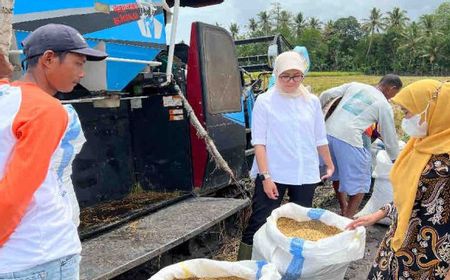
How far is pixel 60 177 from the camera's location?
5.98 feet

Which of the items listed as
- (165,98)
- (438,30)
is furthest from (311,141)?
(438,30)

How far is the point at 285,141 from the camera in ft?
11.9

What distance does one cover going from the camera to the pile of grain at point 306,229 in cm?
328

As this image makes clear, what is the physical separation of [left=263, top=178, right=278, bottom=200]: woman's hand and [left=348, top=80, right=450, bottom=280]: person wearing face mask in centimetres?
106

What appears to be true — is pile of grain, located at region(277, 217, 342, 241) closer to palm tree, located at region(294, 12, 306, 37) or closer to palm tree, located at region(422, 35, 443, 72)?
palm tree, located at region(422, 35, 443, 72)

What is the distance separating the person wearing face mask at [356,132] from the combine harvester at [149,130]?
0.97 meters

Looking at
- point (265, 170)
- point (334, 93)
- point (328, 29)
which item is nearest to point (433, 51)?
point (328, 29)

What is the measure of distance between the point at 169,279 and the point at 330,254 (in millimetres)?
979

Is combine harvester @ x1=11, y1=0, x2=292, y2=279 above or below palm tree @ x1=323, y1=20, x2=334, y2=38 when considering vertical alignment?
below

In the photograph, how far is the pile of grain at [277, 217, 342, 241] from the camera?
10.8 feet

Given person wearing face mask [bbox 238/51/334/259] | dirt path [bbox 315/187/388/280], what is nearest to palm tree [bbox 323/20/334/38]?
dirt path [bbox 315/187/388/280]

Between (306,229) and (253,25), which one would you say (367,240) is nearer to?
(306,229)

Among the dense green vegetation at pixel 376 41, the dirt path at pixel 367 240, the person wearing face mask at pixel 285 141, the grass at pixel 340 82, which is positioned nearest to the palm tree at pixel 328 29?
the dense green vegetation at pixel 376 41

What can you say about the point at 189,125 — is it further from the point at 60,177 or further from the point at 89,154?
the point at 60,177
